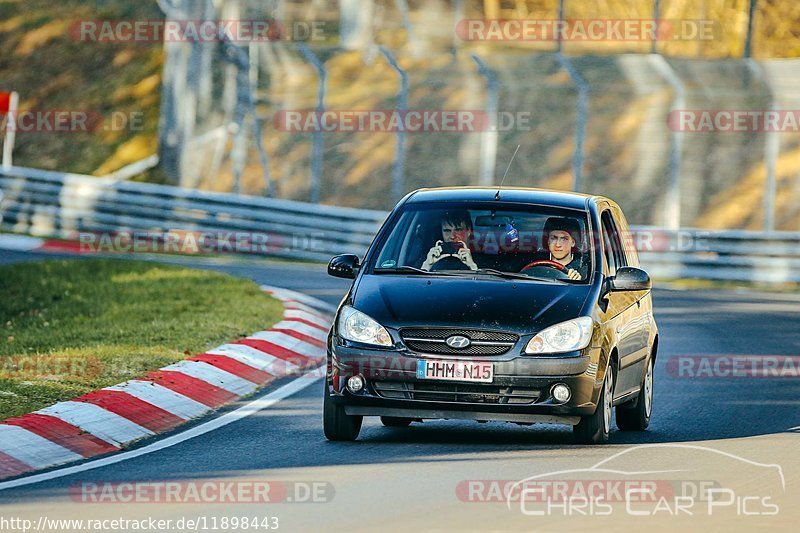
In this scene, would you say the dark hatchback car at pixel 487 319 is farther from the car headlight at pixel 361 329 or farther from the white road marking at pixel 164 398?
the white road marking at pixel 164 398

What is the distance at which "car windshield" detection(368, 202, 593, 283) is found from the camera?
35.3ft

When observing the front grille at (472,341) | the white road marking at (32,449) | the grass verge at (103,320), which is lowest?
the grass verge at (103,320)

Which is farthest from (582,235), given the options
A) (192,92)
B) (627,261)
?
(192,92)

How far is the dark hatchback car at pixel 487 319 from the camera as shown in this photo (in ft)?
32.4

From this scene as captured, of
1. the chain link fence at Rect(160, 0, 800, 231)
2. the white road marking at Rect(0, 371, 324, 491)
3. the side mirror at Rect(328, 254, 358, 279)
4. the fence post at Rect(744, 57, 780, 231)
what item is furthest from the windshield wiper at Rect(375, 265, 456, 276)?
the fence post at Rect(744, 57, 780, 231)

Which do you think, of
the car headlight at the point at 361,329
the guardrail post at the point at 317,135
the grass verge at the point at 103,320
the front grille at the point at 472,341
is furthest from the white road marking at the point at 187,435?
the guardrail post at the point at 317,135

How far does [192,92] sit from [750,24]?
10674 mm

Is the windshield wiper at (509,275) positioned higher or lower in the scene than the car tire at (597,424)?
higher

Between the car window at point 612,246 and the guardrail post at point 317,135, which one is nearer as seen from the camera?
the car window at point 612,246

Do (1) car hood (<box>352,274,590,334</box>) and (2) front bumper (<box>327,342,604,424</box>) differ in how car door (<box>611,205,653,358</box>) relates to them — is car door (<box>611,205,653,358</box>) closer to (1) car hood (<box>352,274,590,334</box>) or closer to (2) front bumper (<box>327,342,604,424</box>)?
(1) car hood (<box>352,274,590,334</box>)

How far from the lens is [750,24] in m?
27.8

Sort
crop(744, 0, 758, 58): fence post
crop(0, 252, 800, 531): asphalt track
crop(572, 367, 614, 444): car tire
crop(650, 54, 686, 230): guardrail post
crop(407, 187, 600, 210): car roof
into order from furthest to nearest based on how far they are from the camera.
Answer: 1. crop(744, 0, 758, 58): fence post
2. crop(650, 54, 686, 230): guardrail post
3. crop(407, 187, 600, 210): car roof
4. crop(572, 367, 614, 444): car tire
5. crop(0, 252, 800, 531): asphalt track

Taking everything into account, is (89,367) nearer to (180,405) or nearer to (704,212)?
(180,405)

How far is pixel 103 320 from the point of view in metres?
16.7
